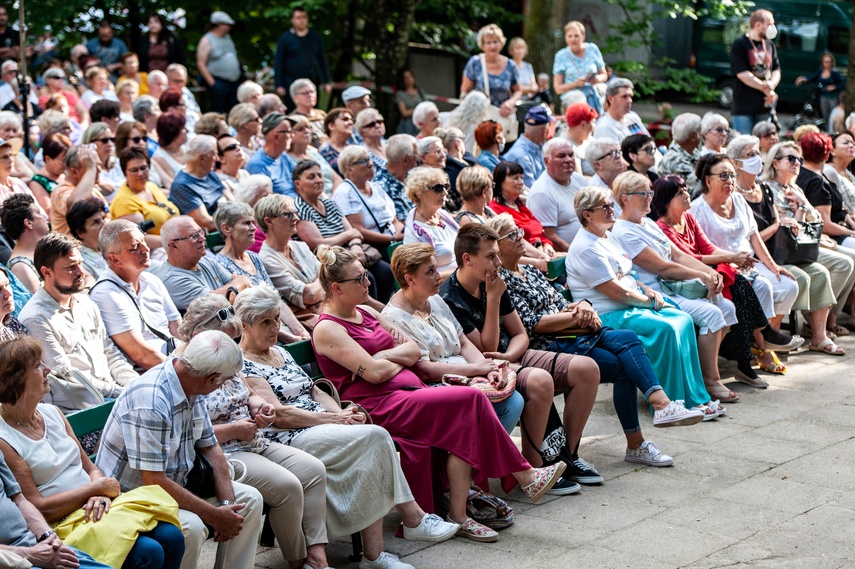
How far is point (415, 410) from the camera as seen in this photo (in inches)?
210

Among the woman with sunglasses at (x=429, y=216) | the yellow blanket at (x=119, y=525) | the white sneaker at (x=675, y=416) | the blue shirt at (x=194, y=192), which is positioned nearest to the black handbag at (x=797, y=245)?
the white sneaker at (x=675, y=416)

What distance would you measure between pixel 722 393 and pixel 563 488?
215cm

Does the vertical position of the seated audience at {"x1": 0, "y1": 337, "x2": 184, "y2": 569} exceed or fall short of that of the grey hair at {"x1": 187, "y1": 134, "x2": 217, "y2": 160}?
it falls short

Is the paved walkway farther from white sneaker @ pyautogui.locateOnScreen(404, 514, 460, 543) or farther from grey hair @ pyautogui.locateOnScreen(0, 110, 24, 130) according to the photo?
grey hair @ pyautogui.locateOnScreen(0, 110, 24, 130)

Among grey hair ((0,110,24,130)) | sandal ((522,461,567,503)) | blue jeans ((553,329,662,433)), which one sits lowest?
sandal ((522,461,567,503))

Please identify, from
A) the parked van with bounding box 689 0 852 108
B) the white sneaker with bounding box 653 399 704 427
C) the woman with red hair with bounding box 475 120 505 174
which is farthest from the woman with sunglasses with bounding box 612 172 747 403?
the parked van with bounding box 689 0 852 108

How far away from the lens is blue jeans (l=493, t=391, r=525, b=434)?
18.8 ft

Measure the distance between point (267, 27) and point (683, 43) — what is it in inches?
387

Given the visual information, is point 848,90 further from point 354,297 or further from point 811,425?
point 354,297

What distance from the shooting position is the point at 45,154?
805 cm

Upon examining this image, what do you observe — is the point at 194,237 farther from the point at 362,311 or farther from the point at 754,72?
the point at 754,72

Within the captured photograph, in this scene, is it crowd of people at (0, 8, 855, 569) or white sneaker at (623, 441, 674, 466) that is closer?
crowd of people at (0, 8, 855, 569)

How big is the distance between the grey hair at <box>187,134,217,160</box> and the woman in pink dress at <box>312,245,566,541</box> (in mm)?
2836

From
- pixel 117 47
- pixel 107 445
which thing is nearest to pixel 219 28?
pixel 117 47
